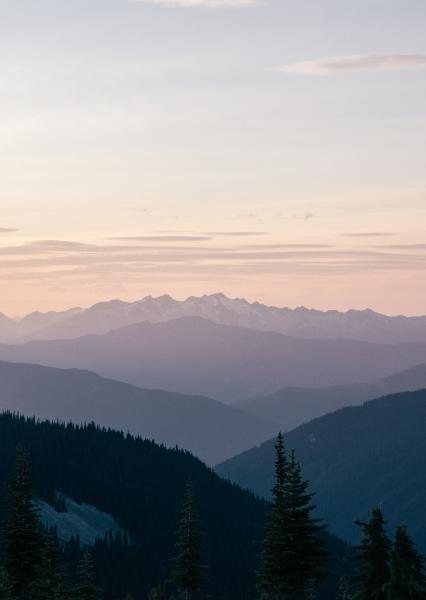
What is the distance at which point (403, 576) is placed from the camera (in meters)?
46.8

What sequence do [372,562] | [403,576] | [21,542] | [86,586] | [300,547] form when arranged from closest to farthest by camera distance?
[403,576]
[372,562]
[300,547]
[86,586]
[21,542]

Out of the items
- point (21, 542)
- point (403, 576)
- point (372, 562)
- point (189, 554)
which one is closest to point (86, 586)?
point (21, 542)

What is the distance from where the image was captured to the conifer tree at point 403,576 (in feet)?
152

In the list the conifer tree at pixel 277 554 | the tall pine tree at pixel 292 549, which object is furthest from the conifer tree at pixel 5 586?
the tall pine tree at pixel 292 549

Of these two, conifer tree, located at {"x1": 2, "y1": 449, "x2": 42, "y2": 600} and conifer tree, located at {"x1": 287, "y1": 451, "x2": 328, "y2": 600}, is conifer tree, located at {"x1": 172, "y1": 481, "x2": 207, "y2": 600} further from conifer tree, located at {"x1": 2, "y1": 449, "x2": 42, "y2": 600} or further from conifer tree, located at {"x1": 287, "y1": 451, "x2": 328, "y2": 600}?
conifer tree, located at {"x1": 287, "y1": 451, "x2": 328, "y2": 600}

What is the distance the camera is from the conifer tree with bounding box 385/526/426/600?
4647 centimetres

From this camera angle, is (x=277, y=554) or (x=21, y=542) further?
(x=21, y=542)

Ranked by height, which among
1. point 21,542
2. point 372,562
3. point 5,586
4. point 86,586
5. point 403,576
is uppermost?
point 21,542

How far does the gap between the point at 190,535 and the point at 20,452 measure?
1324 cm

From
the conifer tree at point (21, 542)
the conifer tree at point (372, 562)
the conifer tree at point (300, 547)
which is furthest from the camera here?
the conifer tree at point (21, 542)

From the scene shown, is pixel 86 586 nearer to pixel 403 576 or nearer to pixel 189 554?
pixel 189 554

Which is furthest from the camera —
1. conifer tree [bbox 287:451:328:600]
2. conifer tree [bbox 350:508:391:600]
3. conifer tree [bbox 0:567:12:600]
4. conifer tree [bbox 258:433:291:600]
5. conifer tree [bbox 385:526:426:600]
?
conifer tree [bbox 0:567:12:600]

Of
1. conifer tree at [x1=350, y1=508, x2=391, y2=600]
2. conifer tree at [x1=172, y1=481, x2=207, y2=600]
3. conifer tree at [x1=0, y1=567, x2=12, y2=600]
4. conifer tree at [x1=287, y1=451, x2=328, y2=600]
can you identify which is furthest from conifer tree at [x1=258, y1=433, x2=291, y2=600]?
conifer tree at [x1=172, y1=481, x2=207, y2=600]

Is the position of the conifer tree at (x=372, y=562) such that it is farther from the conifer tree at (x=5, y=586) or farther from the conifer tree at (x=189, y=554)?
the conifer tree at (x=189, y=554)
